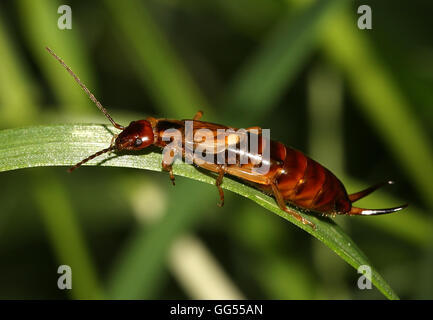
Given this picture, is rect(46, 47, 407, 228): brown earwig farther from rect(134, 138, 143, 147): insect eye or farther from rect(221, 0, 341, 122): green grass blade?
rect(221, 0, 341, 122): green grass blade

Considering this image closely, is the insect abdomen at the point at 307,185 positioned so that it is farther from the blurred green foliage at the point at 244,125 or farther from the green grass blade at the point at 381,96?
the green grass blade at the point at 381,96

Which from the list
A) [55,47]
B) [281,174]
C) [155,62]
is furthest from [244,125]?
[55,47]

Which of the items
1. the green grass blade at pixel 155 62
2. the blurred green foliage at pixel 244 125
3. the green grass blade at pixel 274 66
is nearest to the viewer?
the green grass blade at pixel 274 66

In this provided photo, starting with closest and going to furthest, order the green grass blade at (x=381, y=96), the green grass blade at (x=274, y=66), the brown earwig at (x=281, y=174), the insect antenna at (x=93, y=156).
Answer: the insect antenna at (x=93, y=156) → the brown earwig at (x=281, y=174) → the green grass blade at (x=274, y=66) → the green grass blade at (x=381, y=96)

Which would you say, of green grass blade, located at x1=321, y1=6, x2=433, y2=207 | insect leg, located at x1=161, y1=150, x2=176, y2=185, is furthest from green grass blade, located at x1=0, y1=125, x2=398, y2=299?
green grass blade, located at x1=321, y1=6, x2=433, y2=207

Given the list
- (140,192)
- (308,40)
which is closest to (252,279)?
(140,192)

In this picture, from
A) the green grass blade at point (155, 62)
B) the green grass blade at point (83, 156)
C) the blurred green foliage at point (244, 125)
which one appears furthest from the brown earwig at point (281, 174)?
the green grass blade at point (155, 62)
